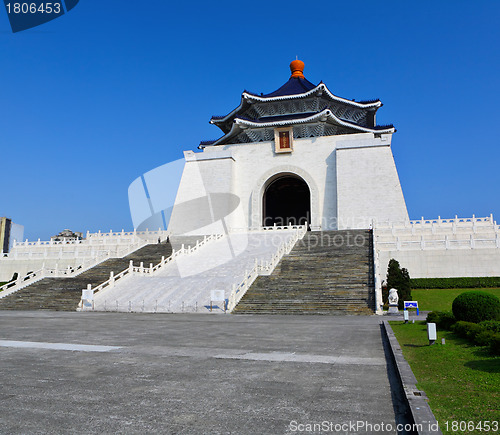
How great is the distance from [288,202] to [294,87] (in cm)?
1153

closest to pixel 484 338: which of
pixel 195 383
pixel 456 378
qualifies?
pixel 456 378

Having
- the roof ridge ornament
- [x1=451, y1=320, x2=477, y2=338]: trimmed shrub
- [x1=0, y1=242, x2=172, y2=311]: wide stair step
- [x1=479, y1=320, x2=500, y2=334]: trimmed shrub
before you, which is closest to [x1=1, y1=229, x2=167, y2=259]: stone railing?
[x1=0, y1=242, x2=172, y2=311]: wide stair step

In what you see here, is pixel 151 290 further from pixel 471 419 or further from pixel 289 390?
pixel 471 419

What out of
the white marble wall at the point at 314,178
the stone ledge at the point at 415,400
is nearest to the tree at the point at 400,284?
the stone ledge at the point at 415,400

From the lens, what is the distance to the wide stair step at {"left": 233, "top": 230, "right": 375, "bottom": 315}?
1461cm

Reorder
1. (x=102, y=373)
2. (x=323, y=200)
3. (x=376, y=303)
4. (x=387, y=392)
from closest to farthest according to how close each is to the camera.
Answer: (x=387, y=392), (x=102, y=373), (x=376, y=303), (x=323, y=200)

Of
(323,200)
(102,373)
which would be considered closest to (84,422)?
(102,373)

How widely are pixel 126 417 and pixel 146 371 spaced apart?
185 cm

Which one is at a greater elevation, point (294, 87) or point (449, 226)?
point (294, 87)

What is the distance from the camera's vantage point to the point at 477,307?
9.35 metres

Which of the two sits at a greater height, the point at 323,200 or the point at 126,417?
the point at 323,200

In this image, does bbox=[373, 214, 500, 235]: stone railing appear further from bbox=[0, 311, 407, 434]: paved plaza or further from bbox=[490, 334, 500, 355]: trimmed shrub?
bbox=[490, 334, 500, 355]: trimmed shrub

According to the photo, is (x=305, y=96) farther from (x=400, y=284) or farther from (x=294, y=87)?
(x=400, y=284)

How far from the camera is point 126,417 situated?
3756 mm
